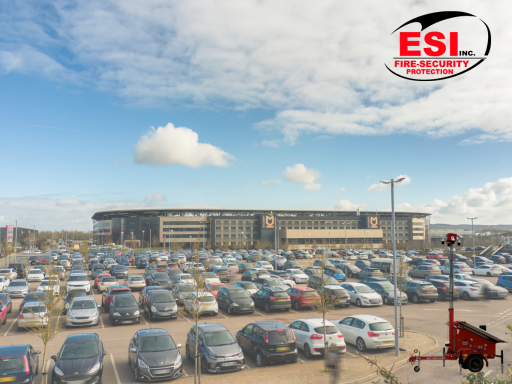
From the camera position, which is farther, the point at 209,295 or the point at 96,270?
the point at 96,270

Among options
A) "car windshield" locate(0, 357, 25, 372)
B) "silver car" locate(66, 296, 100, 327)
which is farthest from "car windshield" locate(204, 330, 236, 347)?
"silver car" locate(66, 296, 100, 327)

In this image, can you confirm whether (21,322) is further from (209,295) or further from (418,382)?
(418,382)

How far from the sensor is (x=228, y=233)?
406ft

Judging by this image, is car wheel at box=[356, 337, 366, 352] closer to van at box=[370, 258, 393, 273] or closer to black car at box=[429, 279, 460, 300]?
black car at box=[429, 279, 460, 300]

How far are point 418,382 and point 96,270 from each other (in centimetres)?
3551

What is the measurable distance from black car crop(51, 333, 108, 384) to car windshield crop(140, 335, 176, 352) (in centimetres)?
134

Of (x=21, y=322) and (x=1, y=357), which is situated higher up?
(x=1, y=357)

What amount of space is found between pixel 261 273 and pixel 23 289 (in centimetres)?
2105

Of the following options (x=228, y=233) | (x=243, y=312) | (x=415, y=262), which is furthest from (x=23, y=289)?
(x=228, y=233)

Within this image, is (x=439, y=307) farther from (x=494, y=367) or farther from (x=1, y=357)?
(x=1, y=357)

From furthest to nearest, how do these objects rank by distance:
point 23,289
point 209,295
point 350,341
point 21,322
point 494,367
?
point 23,289, point 209,295, point 21,322, point 350,341, point 494,367

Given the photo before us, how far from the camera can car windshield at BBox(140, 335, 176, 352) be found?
12688mm

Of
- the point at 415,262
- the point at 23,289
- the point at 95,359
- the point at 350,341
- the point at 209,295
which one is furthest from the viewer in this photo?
the point at 415,262

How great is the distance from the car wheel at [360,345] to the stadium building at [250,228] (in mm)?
98784
